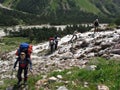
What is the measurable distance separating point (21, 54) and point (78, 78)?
3.94 meters

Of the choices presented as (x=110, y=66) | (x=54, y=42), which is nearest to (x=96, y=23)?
(x=54, y=42)

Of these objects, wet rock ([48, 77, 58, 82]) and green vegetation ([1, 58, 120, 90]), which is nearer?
green vegetation ([1, 58, 120, 90])

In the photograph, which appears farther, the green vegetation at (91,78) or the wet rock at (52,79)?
the wet rock at (52,79)

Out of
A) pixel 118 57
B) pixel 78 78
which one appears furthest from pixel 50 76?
pixel 118 57

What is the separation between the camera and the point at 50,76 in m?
22.5

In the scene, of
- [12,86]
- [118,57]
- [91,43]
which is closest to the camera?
[12,86]

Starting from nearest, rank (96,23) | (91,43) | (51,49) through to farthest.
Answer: (91,43) → (51,49) → (96,23)

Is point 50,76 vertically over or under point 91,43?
over

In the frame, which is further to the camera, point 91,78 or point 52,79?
point 52,79

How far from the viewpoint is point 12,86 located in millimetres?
22047

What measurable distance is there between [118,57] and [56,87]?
787 centimetres

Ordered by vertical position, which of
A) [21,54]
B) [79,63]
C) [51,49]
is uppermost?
[21,54]

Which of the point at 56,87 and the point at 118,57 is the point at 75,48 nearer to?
the point at 118,57

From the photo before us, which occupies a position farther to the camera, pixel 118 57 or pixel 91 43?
pixel 91 43
